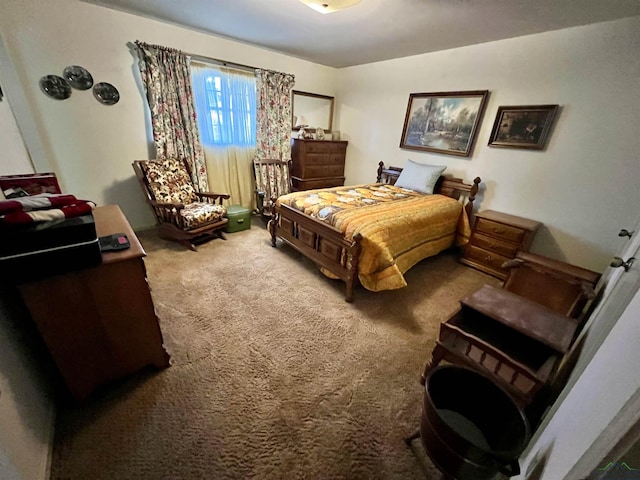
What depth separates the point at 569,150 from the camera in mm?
2527

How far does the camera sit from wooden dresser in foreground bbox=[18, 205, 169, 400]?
110 cm

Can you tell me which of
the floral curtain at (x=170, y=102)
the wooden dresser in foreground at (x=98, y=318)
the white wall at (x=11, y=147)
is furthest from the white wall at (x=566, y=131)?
the white wall at (x=11, y=147)

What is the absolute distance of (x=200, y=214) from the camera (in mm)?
2941

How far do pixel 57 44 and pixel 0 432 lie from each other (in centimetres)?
341

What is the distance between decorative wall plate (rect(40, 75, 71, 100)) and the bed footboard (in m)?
2.45

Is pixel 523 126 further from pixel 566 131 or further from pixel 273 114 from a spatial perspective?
pixel 273 114

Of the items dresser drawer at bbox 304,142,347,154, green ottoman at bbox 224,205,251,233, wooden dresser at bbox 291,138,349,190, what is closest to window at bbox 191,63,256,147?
wooden dresser at bbox 291,138,349,190

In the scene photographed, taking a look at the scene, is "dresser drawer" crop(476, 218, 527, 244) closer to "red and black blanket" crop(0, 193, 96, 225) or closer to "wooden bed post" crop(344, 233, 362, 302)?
"wooden bed post" crop(344, 233, 362, 302)

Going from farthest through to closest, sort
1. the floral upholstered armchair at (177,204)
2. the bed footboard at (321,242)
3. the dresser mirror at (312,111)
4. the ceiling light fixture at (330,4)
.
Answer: the dresser mirror at (312,111)
the floral upholstered armchair at (177,204)
the bed footboard at (321,242)
the ceiling light fixture at (330,4)

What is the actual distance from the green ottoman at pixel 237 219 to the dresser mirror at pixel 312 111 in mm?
1857

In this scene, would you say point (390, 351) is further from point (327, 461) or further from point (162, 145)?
point (162, 145)

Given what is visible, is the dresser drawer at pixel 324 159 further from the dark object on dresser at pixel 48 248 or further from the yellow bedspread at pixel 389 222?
the dark object on dresser at pixel 48 248

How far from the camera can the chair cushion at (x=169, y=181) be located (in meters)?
2.90

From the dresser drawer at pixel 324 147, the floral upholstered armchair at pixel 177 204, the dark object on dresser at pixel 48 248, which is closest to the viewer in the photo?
the dark object on dresser at pixel 48 248
